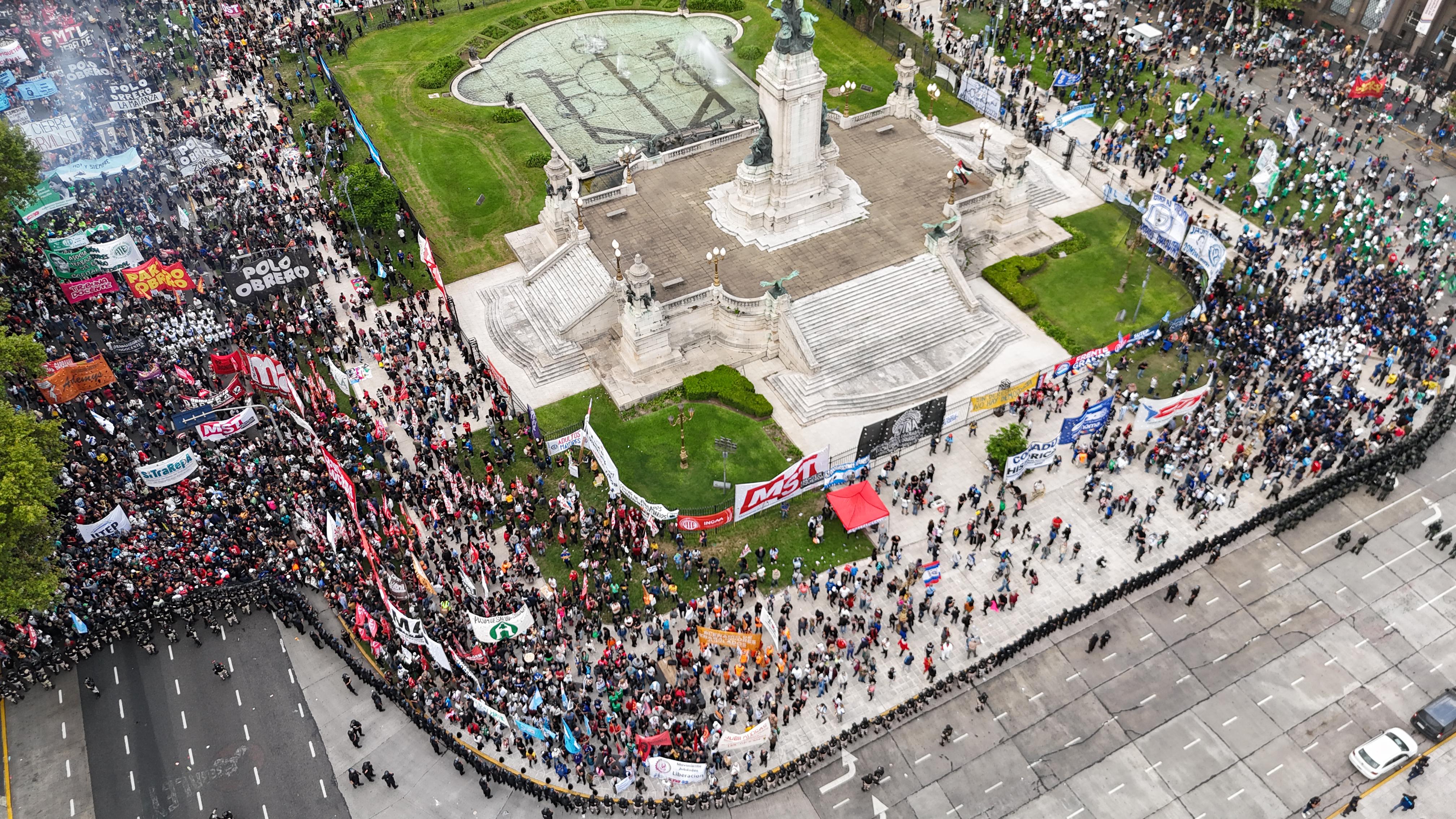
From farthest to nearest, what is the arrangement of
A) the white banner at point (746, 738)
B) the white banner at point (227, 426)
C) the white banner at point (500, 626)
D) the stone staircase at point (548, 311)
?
the stone staircase at point (548, 311)
the white banner at point (227, 426)
the white banner at point (500, 626)
the white banner at point (746, 738)

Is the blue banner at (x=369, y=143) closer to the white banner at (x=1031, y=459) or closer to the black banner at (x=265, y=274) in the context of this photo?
the black banner at (x=265, y=274)

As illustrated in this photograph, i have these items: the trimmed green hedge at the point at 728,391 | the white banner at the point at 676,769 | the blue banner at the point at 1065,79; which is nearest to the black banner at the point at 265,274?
the trimmed green hedge at the point at 728,391

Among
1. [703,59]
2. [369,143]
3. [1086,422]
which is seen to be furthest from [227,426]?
[703,59]

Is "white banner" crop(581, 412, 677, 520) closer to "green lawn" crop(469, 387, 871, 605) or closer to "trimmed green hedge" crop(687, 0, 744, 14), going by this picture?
"green lawn" crop(469, 387, 871, 605)

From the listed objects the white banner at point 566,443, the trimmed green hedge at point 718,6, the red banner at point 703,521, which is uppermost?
the trimmed green hedge at point 718,6

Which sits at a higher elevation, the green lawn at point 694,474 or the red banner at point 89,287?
the red banner at point 89,287

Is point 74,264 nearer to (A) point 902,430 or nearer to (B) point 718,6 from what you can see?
(A) point 902,430

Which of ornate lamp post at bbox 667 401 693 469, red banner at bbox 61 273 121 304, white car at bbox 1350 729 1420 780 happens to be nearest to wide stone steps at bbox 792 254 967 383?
ornate lamp post at bbox 667 401 693 469
